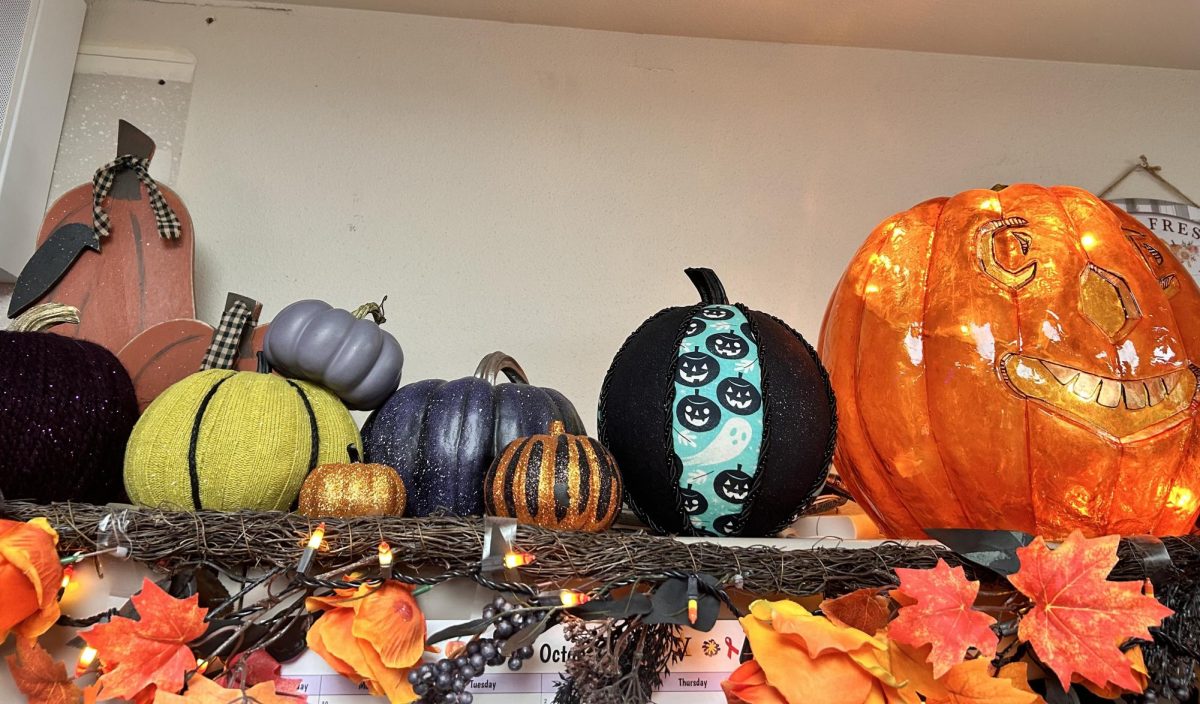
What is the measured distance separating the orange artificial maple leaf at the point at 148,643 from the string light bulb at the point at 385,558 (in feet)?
0.40

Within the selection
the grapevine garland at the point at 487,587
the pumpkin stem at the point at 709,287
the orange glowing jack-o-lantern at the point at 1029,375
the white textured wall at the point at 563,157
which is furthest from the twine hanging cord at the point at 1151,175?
the grapevine garland at the point at 487,587

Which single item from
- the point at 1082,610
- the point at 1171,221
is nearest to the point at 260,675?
the point at 1082,610

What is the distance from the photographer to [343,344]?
31.0 inches

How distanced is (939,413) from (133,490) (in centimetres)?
70

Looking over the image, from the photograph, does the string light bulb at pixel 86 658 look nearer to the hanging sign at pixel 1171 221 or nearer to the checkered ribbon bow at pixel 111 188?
the checkered ribbon bow at pixel 111 188

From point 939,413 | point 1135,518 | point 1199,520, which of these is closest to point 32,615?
point 939,413

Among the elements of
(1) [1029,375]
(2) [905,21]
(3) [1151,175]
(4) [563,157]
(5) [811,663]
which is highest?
(2) [905,21]

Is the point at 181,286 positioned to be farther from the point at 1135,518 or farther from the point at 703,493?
the point at 1135,518

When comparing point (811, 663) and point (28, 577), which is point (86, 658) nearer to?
point (28, 577)

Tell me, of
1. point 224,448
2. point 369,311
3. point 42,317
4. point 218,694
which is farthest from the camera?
point 369,311

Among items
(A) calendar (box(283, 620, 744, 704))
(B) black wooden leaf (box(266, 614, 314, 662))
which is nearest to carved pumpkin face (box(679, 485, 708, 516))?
(A) calendar (box(283, 620, 744, 704))

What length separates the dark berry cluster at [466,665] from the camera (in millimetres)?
560

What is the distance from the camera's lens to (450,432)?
0.76 meters

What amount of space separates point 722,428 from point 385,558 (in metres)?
0.30
